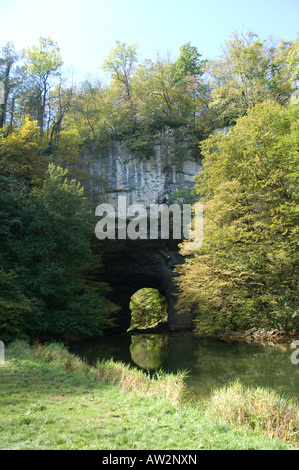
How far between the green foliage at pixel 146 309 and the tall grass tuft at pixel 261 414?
112 ft

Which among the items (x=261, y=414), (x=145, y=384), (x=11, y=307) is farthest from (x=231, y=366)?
(x=11, y=307)

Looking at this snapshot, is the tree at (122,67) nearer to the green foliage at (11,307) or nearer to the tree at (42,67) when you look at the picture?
the tree at (42,67)

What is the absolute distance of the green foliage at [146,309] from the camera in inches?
1593

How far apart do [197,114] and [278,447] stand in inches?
1070

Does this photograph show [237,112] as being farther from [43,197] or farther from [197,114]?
[43,197]

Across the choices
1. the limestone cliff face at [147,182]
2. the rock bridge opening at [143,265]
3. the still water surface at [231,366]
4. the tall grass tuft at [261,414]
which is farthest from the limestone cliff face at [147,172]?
the tall grass tuft at [261,414]

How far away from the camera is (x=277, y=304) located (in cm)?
1521

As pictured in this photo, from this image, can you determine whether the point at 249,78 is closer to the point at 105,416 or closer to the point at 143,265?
the point at 143,265

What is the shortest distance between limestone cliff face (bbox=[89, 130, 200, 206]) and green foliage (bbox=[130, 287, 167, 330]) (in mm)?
17911

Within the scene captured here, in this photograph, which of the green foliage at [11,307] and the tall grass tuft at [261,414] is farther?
the green foliage at [11,307]

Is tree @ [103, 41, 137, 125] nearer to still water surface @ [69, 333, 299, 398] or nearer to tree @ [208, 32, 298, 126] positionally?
tree @ [208, 32, 298, 126]

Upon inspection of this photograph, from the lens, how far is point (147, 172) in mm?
25625

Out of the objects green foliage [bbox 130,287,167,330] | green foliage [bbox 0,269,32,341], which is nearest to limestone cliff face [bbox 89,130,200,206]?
green foliage [bbox 0,269,32,341]
